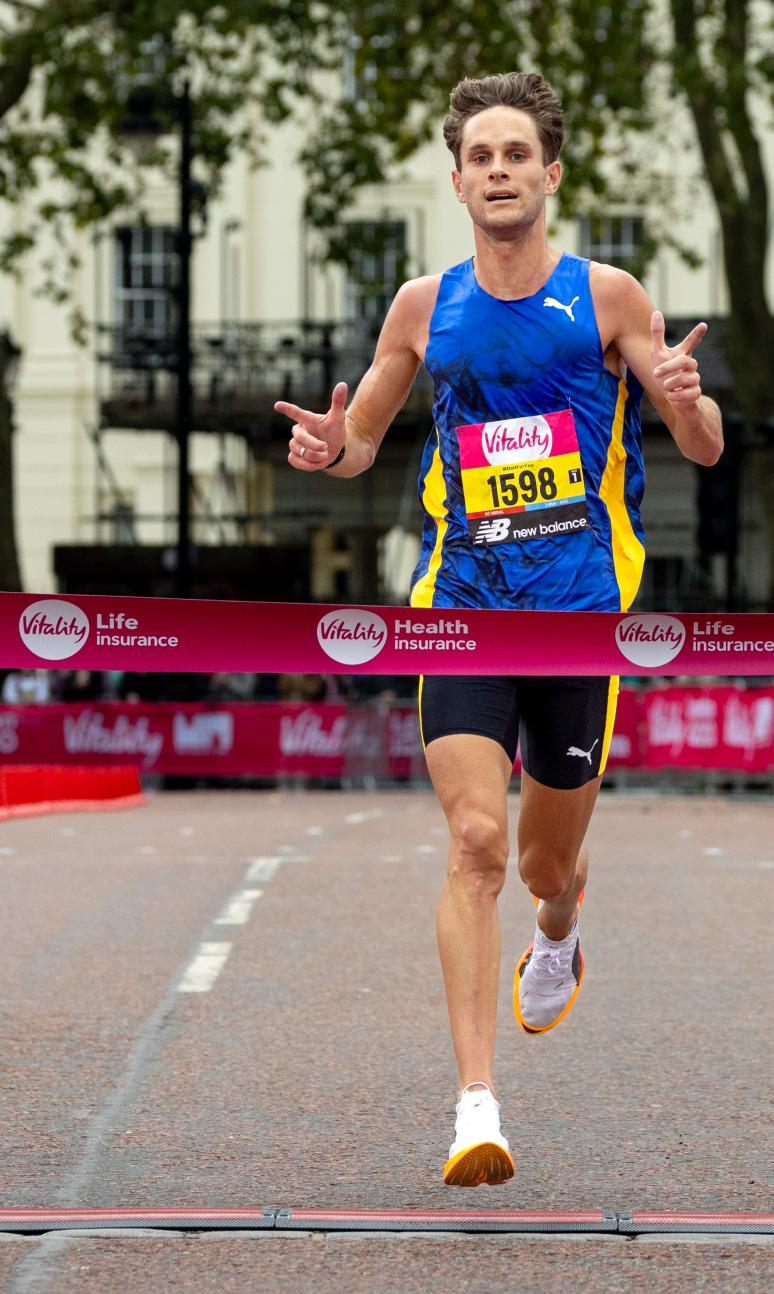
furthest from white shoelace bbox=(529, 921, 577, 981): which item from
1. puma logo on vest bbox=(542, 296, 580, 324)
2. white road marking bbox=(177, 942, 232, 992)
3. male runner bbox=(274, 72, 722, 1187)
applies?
white road marking bbox=(177, 942, 232, 992)

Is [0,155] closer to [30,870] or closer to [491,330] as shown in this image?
[30,870]

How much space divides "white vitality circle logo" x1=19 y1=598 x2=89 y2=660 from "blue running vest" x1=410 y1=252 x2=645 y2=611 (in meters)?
0.79

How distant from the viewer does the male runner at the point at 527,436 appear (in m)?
5.20

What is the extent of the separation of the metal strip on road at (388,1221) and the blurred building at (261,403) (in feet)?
78.2

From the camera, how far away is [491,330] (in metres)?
5.25

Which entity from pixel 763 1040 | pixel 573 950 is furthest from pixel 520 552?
pixel 763 1040

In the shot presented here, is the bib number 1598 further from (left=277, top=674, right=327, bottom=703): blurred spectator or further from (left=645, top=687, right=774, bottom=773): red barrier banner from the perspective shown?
(left=277, top=674, right=327, bottom=703): blurred spectator

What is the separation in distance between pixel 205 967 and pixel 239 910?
2.39m

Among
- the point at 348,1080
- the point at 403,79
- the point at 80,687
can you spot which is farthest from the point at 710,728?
the point at 348,1080

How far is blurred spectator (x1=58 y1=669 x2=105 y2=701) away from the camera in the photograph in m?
30.3

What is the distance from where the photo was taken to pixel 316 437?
5.34m

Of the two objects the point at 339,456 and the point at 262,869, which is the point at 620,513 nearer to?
the point at 339,456

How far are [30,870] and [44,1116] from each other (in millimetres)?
8191

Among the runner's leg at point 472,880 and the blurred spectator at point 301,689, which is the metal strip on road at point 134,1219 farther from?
the blurred spectator at point 301,689
